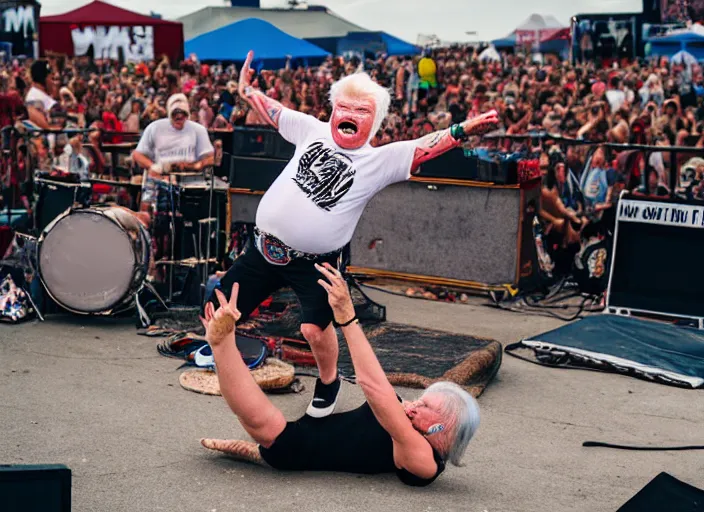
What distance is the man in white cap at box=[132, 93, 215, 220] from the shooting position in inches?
375

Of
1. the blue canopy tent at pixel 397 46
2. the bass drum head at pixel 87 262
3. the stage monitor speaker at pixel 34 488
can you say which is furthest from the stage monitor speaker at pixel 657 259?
the blue canopy tent at pixel 397 46

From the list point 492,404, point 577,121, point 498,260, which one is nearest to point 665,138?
point 577,121

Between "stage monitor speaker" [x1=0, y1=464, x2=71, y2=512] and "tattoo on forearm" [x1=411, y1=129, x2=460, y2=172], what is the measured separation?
3176 millimetres

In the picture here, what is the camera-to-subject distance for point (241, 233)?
30.8ft

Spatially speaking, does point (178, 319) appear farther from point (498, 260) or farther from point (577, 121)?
point (577, 121)

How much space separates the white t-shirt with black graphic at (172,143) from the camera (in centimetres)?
956

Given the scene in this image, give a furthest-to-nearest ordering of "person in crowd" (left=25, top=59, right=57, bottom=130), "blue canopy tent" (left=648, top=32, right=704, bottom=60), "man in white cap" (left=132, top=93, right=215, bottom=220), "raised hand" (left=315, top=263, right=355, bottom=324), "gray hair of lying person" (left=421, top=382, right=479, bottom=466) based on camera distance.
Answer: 1. "blue canopy tent" (left=648, top=32, right=704, bottom=60)
2. "person in crowd" (left=25, top=59, right=57, bottom=130)
3. "man in white cap" (left=132, top=93, right=215, bottom=220)
4. "gray hair of lying person" (left=421, top=382, right=479, bottom=466)
5. "raised hand" (left=315, top=263, right=355, bottom=324)

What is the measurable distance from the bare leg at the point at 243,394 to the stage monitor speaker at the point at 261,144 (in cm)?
541

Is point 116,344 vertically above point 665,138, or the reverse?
point 665,138

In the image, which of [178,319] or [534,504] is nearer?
[534,504]

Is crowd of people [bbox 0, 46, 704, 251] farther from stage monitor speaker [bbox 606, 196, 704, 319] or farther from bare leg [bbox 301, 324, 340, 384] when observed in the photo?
bare leg [bbox 301, 324, 340, 384]

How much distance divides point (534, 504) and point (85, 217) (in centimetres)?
446

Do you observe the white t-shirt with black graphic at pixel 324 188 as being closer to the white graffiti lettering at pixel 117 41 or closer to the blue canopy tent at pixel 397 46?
the white graffiti lettering at pixel 117 41

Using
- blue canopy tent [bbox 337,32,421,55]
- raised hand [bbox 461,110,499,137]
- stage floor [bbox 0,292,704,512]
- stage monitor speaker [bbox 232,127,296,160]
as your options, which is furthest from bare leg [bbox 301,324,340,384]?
blue canopy tent [bbox 337,32,421,55]
